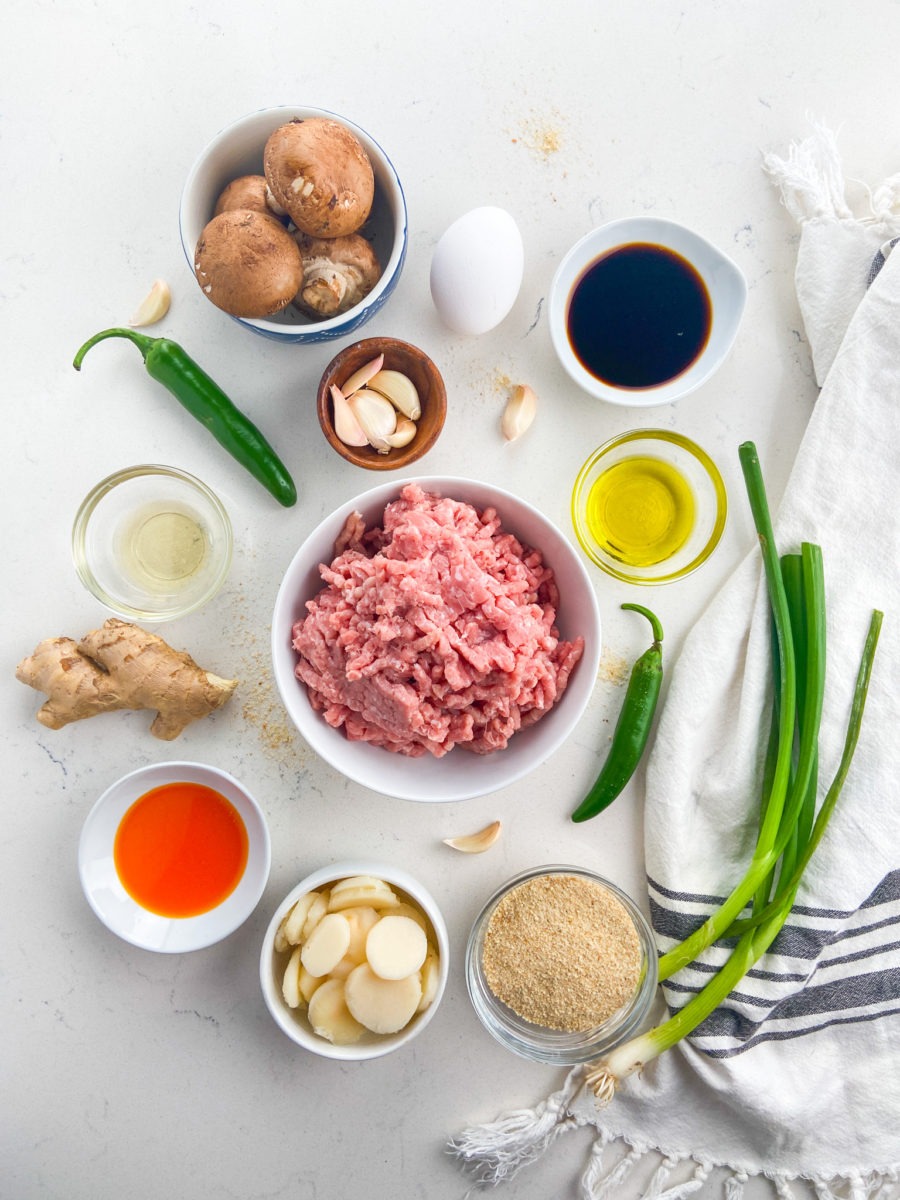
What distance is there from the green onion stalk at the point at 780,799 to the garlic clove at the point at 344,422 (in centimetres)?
97

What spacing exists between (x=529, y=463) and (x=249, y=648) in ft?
2.92

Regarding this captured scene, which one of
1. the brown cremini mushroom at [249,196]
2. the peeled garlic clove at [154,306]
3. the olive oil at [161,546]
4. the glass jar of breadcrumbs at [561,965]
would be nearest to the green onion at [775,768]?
the glass jar of breadcrumbs at [561,965]

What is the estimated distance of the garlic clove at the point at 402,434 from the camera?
195 cm

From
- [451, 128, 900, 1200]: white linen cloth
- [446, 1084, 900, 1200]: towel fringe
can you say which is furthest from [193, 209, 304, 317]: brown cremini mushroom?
[446, 1084, 900, 1200]: towel fringe

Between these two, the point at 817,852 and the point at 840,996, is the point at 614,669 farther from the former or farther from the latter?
the point at 840,996

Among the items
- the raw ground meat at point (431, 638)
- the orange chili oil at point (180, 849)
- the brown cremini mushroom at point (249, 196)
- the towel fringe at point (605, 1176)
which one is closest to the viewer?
the raw ground meat at point (431, 638)

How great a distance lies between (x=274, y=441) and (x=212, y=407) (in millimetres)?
183

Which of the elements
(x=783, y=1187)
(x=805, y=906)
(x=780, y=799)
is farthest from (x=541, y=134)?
(x=783, y=1187)

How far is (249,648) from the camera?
6.95 ft

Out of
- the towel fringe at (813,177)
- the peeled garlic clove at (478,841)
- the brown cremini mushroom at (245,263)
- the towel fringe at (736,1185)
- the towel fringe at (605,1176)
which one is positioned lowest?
the towel fringe at (605,1176)

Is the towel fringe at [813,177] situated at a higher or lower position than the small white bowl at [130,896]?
higher

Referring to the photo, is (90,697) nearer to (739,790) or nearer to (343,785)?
(343,785)

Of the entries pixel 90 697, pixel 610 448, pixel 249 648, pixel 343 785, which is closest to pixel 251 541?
pixel 249 648

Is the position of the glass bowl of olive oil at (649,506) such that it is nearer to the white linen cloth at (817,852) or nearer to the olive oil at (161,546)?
the white linen cloth at (817,852)
